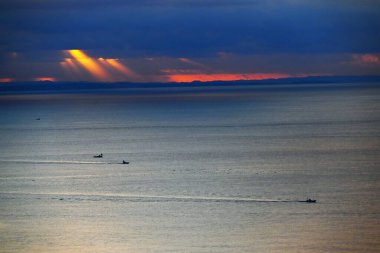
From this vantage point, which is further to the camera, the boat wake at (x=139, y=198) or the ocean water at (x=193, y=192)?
the boat wake at (x=139, y=198)

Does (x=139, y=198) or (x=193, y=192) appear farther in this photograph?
(x=193, y=192)

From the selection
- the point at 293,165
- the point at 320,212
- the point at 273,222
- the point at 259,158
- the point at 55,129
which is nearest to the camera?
the point at 273,222

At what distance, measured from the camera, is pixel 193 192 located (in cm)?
6569

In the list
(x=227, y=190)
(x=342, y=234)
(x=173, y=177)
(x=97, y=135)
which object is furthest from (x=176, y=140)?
(x=342, y=234)

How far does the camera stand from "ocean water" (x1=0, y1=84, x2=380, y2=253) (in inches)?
1922

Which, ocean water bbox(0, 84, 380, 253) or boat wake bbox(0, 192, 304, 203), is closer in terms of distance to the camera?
ocean water bbox(0, 84, 380, 253)

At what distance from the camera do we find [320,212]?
185 ft

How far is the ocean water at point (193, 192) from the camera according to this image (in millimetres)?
48812

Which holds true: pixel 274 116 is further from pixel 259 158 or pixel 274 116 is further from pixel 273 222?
pixel 273 222

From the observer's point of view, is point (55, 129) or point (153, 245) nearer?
point (153, 245)

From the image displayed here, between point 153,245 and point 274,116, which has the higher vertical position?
point 274,116

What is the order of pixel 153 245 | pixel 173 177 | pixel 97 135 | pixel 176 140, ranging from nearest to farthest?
pixel 153 245 → pixel 173 177 → pixel 176 140 → pixel 97 135

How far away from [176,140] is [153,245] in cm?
6602

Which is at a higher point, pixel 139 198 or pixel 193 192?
pixel 193 192
